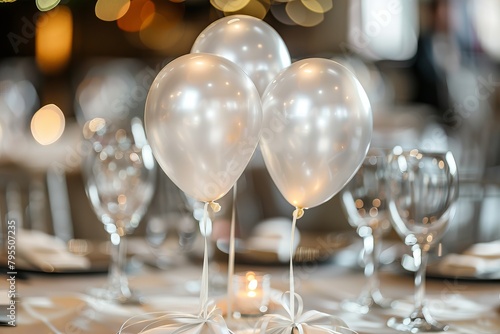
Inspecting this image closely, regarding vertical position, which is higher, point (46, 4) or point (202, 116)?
point (46, 4)

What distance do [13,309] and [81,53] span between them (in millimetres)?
6718

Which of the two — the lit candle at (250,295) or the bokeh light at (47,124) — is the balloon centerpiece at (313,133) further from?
the bokeh light at (47,124)

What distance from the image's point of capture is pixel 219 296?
50.9 inches

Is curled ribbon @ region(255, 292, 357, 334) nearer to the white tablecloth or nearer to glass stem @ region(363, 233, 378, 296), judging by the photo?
the white tablecloth

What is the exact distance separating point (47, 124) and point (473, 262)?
4.95m

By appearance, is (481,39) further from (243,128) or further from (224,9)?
(243,128)

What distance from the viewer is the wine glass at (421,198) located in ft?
3.59

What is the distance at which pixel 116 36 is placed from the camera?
7.54 metres

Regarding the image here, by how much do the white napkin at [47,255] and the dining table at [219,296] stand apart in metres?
0.02

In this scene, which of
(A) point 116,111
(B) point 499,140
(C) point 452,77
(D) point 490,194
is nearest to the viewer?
(D) point 490,194

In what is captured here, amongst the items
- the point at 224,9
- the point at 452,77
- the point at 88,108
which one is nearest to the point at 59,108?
the point at 88,108

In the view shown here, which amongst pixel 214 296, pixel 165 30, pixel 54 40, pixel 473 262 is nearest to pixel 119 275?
pixel 214 296

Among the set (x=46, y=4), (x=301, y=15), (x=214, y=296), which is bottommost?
(x=214, y=296)

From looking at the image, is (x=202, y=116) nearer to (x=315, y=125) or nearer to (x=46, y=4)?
(x=315, y=125)
